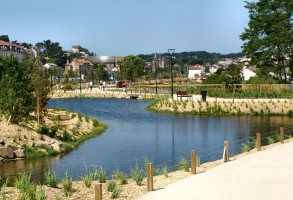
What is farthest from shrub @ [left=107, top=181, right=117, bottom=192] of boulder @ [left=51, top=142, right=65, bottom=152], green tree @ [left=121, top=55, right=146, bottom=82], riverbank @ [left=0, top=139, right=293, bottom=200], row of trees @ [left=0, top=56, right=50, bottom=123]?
green tree @ [left=121, top=55, right=146, bottom=82]

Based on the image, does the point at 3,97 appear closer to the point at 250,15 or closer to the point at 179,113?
the point at 179,113

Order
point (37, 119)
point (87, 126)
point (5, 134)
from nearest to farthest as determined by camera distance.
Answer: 1. point (5, 134)
2. point (37, 119)
3. point (87, 126)

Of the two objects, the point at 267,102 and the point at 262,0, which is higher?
the point at 262,0

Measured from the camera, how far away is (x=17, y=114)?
29.0 metres

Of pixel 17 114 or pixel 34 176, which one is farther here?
pixel 17 114

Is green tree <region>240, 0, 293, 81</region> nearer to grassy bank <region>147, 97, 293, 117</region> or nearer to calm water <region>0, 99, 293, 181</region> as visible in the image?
grassy bank <region>147, 97, 293, 117</region>

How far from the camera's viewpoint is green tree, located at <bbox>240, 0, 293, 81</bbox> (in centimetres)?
6000

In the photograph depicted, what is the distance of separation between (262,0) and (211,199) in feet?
184

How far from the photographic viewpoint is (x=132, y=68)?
129 metres

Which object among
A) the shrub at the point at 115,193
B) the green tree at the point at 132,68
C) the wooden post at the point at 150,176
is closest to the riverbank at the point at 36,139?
the shrub at the point at 115,193

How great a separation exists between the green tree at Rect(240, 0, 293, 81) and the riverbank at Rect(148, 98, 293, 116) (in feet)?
39.7

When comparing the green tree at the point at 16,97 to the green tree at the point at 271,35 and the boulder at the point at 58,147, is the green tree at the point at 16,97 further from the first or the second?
the green tree at the point at 271,35

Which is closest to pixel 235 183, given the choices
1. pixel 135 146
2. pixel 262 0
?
pixel 135 146

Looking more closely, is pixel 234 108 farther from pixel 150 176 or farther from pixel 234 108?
pixel 150 176
